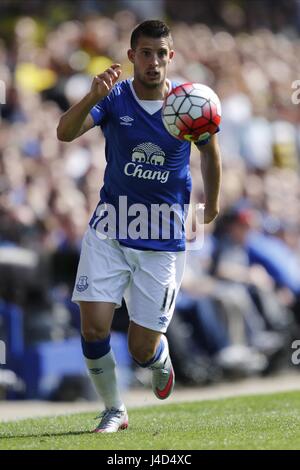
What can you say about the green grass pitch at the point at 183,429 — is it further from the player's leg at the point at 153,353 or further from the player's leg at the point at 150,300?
the player's leg at the point at 150,300

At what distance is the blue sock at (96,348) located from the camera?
26.5 feet

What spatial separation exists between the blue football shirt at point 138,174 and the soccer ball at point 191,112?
6.9 inches

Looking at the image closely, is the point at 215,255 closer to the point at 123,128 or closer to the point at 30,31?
the point at 30,31

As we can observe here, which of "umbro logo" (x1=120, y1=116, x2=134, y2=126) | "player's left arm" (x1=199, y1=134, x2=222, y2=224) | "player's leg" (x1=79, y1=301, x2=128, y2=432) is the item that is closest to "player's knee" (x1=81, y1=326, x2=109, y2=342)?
"player's leg" (x1=79, y1=301, x2=128, y2=432)

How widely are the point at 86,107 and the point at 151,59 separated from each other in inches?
24.3

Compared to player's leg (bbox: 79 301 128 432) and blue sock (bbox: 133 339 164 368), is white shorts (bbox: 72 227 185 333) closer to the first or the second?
player's leg (bbox: 79 301 128 432)

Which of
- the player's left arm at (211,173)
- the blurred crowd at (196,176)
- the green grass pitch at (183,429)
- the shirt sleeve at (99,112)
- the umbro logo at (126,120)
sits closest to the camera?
the green grass pitch at (183,429)

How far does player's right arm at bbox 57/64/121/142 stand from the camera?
24.7 feet

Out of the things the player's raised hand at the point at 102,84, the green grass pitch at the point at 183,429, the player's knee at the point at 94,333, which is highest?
the player's raised hand at the point at 102,84

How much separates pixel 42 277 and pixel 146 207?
4.81 metres

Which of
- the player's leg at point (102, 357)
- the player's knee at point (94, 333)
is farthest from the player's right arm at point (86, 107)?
the player's knee at point (94, 333)

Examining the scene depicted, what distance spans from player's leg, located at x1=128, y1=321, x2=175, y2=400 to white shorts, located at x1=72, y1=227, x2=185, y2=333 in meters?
0.06

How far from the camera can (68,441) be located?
748 centimetres

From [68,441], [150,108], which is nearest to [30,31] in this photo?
[150,108]
